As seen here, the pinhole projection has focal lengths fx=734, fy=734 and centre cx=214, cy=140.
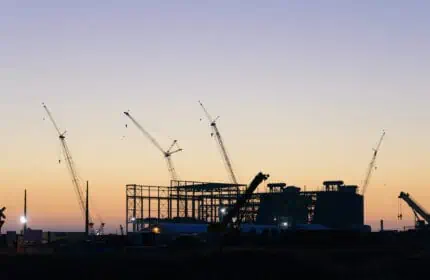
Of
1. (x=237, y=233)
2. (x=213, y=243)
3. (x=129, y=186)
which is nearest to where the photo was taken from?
(x=213, y=243)

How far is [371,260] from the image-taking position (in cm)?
7981

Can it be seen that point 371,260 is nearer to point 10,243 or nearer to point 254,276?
point 254,276

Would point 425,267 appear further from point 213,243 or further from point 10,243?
point 10,243

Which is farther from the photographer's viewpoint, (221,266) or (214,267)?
(221,266)

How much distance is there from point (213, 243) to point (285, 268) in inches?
1619

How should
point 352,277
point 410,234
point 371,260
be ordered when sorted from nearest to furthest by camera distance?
point 352,277
point 371,260
point 410,234

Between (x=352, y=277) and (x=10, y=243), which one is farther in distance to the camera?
(x=10, y=243)

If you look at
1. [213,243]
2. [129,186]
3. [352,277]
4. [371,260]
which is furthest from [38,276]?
[129,186]

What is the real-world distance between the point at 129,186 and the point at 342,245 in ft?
299

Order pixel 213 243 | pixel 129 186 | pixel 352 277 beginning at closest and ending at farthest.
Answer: pixel 352 277
pixel 213 243
pixel 129 186

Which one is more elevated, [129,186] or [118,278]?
[129,186]

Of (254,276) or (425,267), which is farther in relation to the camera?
(425,267)

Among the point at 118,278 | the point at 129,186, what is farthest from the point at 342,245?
the point at 129,186

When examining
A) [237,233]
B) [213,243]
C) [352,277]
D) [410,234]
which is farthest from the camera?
[410,234]
